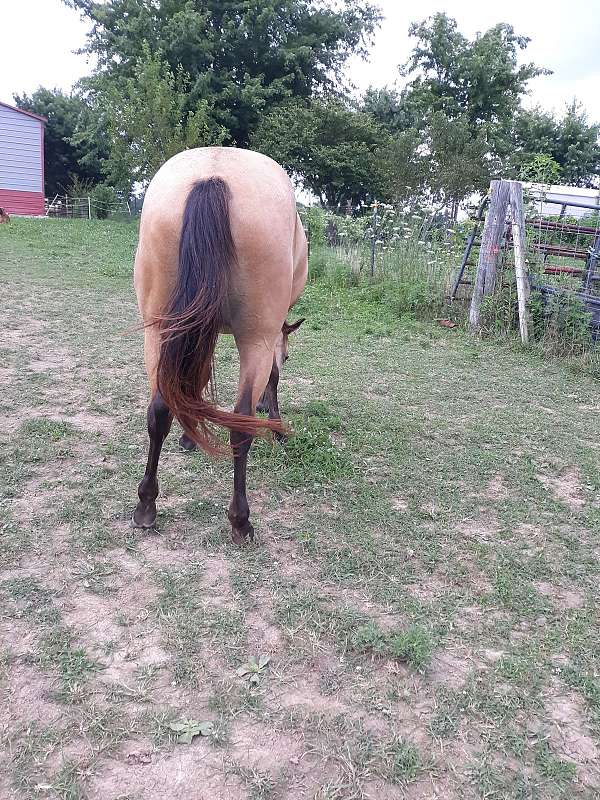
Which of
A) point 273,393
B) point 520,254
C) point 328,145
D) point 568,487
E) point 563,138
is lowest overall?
point 568,487

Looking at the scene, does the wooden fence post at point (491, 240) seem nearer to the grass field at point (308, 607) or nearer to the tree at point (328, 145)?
the grass field at point (308, 607)

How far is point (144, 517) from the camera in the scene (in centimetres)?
257

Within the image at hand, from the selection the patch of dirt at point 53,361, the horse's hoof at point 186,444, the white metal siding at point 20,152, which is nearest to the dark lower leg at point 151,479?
the horse's hoof at point 186,444

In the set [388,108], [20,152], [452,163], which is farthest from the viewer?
[388,108]

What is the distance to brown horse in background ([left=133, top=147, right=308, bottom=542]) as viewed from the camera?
7.18ft

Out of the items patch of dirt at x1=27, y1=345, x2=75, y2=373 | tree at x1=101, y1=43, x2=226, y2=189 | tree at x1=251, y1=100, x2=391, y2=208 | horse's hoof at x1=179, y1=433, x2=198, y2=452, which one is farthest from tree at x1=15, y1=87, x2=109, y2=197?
horse's hoof at x1=179, y1=433, x2=198, y2=452

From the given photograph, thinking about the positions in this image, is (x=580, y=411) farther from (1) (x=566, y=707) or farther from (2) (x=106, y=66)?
(2) (x=106, y=66)

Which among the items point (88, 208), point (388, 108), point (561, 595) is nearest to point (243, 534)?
point (561, 595)

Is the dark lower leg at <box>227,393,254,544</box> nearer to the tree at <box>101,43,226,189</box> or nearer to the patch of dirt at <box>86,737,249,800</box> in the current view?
the patch of dirt at <box>86,737,249,800</box>

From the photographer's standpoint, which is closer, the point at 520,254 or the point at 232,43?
the point at 520,254

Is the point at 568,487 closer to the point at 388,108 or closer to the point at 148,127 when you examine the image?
the point at 148,127

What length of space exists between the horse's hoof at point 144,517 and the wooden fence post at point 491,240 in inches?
219

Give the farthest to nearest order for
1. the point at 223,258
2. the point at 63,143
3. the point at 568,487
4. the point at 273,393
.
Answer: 1. the point at 63,143
2. the point at 273,393
3. the point at 568,487
4. the point at 223,258

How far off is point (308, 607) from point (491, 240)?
6061mm
